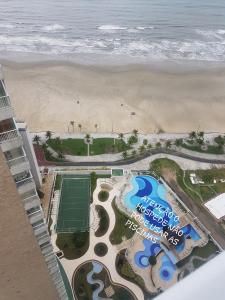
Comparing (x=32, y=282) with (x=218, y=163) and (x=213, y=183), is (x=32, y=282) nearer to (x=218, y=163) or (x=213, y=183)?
(x=213, y=183)

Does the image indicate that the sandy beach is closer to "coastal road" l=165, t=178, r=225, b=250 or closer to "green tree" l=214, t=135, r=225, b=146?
"green tree" l=214, t=135, r=225, b=146

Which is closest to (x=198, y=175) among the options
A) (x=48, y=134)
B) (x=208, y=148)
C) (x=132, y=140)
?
(x=208, y=148)

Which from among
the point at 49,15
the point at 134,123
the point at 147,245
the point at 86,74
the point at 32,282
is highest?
the point at 49,15

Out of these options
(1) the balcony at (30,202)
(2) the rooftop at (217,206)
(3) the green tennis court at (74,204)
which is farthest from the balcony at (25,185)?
(2) the rooftop at (217,206)

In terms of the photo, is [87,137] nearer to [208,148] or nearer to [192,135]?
[192,135]

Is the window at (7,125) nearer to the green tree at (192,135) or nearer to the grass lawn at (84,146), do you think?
the grass lawn at (84,146)

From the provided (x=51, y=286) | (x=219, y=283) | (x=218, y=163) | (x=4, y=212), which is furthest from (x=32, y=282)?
(x=218, y=163)

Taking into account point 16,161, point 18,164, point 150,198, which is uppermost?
point 16,161
